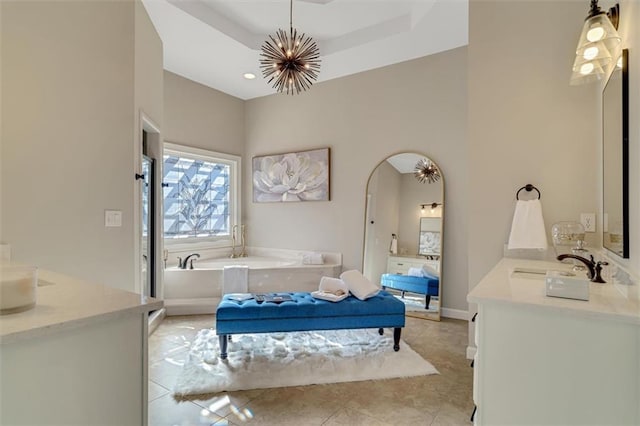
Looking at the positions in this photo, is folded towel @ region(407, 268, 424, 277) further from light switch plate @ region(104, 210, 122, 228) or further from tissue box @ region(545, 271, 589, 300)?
light switch plate @ region(104, 210, 122, 228)

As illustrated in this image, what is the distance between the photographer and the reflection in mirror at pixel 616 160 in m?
1.50

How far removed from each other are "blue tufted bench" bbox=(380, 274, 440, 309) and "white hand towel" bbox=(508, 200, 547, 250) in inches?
60.0

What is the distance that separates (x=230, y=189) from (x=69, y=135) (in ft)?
10.2

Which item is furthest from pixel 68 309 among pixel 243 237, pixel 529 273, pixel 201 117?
pixel 243 237

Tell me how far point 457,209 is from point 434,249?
0.54 meters

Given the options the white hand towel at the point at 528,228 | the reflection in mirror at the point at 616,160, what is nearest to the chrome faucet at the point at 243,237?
the white hand towel at the point at 528,228

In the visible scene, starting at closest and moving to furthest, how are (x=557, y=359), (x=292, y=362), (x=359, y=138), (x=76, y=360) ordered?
(x=76, y=360)
(x=557, y=359)
(x=292, y=362)
(x=359, y=138)

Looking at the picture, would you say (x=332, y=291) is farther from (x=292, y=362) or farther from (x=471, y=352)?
(x=471, y=352)

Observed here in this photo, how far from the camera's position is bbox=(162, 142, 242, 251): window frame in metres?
4.49

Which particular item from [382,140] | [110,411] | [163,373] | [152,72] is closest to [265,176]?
[382,140]

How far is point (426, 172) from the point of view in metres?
3.99

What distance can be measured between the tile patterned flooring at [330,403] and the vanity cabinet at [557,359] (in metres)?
0.88

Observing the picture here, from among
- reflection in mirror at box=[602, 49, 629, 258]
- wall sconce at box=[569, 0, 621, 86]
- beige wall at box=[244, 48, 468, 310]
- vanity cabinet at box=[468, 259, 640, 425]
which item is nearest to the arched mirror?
beige wall at box=[244, 48, 468, 310]

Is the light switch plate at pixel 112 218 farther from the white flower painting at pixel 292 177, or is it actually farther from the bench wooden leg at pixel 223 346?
the white flower painting at pixel 292 177
